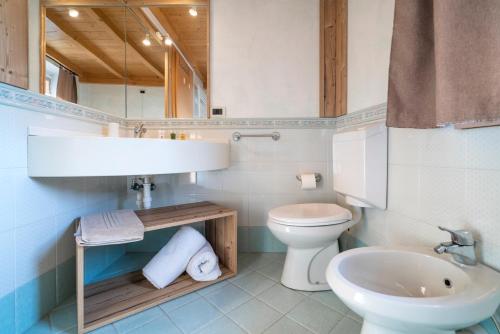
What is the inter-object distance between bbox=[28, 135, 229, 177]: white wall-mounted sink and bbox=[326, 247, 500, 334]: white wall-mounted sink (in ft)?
2.92

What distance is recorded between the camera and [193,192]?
181 centimetres

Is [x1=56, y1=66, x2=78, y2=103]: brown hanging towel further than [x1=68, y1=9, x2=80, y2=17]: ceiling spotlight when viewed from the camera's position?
No

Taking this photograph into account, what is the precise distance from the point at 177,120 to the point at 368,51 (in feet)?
4.53

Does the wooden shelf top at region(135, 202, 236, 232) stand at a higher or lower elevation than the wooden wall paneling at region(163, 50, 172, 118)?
lower

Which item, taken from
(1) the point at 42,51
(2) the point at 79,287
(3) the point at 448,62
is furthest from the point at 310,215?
(1) the point at 42,51

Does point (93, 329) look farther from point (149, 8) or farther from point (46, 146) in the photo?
point (149, 8)

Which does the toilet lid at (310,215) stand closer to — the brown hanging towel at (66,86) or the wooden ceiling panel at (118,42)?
the wooden ceiling panel at (118,42)

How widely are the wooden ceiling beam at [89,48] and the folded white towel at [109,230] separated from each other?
0.98 meters

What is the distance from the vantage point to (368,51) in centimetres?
138

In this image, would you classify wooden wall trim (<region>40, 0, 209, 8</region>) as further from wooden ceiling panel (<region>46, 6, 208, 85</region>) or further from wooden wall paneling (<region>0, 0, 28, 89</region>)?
wooden wall paneling (<region>0, 0, 28, 89</region>)

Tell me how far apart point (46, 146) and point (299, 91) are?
157 cm

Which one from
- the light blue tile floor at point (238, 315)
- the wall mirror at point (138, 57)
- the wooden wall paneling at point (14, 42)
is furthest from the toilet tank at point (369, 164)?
the wooden wall paneling at point (14, 42)

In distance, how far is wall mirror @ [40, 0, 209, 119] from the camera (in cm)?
140

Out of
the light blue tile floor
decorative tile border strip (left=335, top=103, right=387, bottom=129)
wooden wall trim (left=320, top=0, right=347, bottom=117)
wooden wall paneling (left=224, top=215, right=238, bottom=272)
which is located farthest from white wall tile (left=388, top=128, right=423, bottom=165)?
wooden wall paneling (left=224, top=215, right=238, bottom=272)
